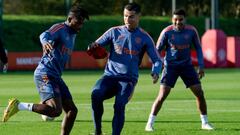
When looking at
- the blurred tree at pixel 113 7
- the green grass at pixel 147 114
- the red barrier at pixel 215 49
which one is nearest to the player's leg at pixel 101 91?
the green grass at pixel 147 114

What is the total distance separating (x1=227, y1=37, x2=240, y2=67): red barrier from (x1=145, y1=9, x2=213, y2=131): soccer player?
34.6 metres

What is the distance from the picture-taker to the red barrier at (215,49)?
50500 mm

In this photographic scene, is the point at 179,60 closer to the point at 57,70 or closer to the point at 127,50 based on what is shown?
the point at 127,50

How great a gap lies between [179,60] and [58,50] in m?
3.79

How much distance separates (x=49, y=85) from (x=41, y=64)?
431mm

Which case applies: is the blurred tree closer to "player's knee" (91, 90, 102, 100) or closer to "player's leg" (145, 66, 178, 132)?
"player's leg" (145, 66, 178, 132)

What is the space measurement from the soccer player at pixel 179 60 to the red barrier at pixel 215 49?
34.5 metres

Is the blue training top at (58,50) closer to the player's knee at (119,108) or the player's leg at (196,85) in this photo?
the player's knee at (119,108)

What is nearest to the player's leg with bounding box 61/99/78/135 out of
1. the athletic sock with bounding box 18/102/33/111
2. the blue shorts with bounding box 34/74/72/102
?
the blue shorts with bounding box 34/74/72/102

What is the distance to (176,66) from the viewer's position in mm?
16234

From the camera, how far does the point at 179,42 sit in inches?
634

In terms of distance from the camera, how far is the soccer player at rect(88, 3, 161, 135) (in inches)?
522

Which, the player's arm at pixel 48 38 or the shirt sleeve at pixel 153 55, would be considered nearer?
the player's arm at pixel 48 38

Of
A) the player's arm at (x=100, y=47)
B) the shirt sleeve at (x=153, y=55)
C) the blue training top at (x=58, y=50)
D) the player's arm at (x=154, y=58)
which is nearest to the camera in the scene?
the blue training top at (x=58, y=50)
